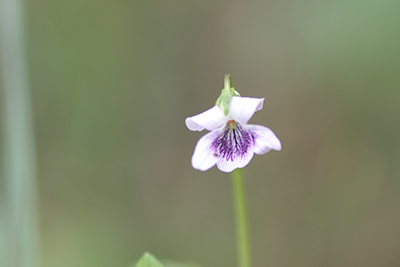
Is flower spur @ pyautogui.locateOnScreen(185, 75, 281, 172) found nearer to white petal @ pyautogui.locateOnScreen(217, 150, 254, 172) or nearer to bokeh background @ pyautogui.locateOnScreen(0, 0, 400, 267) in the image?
white petal @ pyautogui.locateOnScreen(217, 150, 254, 172)

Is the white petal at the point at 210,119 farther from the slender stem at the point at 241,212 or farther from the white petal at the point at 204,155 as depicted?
the slender stem at the point at 241,212

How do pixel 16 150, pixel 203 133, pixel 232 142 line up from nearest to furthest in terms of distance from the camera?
pixel 232 142, pixel 16 150, pixel 203 133

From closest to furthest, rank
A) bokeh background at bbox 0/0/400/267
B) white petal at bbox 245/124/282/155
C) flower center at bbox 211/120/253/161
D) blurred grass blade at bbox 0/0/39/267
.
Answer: white petal at bbox 245/124/282/155 → flower center at bbox 211/120/253/161 → blurred grass blade at bbox 0/0/39/267 → bokeh background at bbox 0/0/400/267

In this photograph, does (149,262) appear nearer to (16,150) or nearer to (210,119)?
(210,119)

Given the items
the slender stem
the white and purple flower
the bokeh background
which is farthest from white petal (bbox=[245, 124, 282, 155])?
the bokeh background

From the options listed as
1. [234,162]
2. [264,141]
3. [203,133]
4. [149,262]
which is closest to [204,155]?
[234,162]

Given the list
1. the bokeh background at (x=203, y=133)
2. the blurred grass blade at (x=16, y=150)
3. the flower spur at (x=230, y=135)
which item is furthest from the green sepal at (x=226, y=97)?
the bokeh background at (x=203, y=133)
